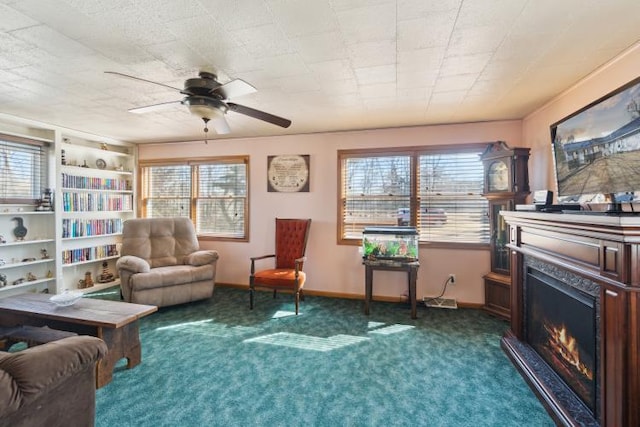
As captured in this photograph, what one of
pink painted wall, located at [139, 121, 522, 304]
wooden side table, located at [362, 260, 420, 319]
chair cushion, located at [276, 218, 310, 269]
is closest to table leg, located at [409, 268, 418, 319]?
wooden side table, located at [362, 260, 420, 319]

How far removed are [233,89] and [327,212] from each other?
2.48 m

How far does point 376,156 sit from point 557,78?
6.79 ft

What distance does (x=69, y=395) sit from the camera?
135cm

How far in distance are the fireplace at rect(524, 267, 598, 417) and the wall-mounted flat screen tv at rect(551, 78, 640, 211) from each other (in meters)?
0.66

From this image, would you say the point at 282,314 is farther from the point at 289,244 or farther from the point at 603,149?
the point at 603,149

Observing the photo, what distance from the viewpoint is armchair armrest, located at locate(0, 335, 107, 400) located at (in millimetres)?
1091

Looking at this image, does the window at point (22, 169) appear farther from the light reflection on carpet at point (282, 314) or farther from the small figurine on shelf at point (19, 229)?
the light reflection on carpet at point (282, 314)

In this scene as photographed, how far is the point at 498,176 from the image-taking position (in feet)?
11.1

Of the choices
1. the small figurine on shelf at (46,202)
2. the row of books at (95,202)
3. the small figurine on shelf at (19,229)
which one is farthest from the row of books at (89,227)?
the small figurine on shelf at (19,229)

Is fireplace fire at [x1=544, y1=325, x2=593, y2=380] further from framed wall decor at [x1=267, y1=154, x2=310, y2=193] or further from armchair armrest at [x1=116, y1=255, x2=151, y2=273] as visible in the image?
armchair armrest at [x1=116, y1=255, x2=151, y2=273]

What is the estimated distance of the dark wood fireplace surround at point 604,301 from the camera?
1320 mm

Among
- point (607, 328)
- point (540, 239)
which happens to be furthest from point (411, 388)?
point (540, 239)

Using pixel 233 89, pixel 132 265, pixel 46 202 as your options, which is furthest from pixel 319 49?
pixel 46 202

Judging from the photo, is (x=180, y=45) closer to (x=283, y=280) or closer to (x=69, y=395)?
(x=69, y=395)
